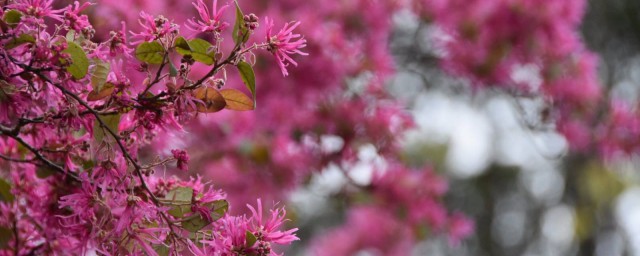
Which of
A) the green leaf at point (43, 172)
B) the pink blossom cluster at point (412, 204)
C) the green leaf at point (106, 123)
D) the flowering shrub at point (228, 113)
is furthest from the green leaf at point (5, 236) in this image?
the pink blossom cluster at point (412, 204)

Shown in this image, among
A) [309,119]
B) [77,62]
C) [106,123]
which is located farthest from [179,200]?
[309,119]

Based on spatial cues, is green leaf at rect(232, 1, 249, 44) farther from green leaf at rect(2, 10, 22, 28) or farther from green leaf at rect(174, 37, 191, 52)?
green leaf at rect(2, 10, 22, 28)

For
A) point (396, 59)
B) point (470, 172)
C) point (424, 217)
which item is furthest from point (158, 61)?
point (470, 172)

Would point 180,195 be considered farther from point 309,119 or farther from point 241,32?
point 309,119

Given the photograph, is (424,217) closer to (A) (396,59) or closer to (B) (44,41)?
(A) (396,59)

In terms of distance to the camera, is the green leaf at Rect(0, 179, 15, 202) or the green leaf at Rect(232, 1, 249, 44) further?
the green leaf at Rect(0, 179, 15, 202)

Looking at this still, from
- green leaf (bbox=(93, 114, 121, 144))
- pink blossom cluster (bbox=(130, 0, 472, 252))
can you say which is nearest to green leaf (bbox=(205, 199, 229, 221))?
green leaf (bbox=(93, 114, 121, 144))

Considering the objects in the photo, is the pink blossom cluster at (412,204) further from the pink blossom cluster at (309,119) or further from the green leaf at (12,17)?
the green leaf at (12,17)
